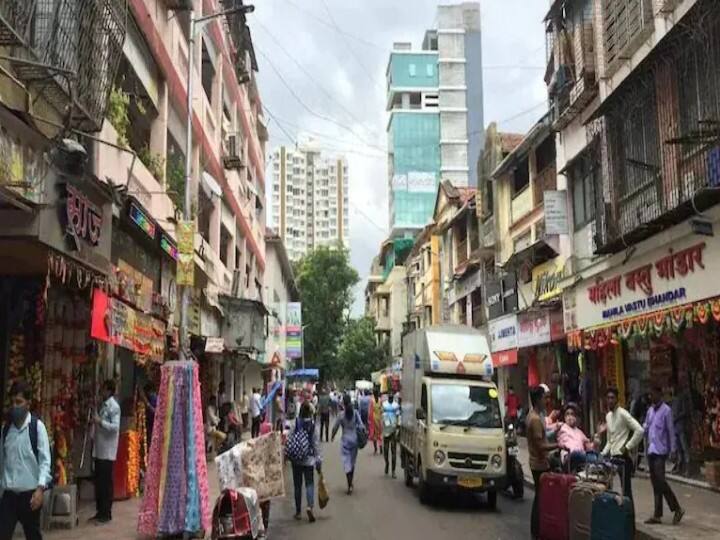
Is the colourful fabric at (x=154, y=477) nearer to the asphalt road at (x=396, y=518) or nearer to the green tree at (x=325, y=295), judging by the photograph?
the asphalt road at (x=396, y=518)

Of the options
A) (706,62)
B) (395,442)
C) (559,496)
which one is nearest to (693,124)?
(706,62)

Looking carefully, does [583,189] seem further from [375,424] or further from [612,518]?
[612,518]

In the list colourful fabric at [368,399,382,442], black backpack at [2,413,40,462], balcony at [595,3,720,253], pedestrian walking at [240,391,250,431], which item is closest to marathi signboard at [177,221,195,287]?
black backpack at [2,413,40,462]

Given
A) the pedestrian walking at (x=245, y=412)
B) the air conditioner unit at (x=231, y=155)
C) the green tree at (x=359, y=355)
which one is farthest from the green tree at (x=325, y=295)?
the air conditioner unit at (x=231, y=155)

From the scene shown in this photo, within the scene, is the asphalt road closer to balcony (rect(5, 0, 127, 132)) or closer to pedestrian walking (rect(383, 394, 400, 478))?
pedestrian walking (rect(383, 394, 400, 478))

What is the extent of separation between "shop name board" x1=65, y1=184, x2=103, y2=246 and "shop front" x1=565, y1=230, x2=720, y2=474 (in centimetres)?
961

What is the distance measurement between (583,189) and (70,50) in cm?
1551

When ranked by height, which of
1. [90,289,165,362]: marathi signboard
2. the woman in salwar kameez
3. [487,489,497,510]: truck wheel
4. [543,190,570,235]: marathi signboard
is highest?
[543,190,570,235]: marathi signboard

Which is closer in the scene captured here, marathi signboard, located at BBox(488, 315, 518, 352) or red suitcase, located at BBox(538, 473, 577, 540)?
red suitcase, located at BBox(538, 473, 577, 540)

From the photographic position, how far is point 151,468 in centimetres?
998

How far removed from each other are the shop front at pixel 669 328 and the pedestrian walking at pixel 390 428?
4.83 metres

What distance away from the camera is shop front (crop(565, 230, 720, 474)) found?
13.8 m

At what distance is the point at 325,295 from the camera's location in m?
67.6

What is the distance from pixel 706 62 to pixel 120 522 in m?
11.8
